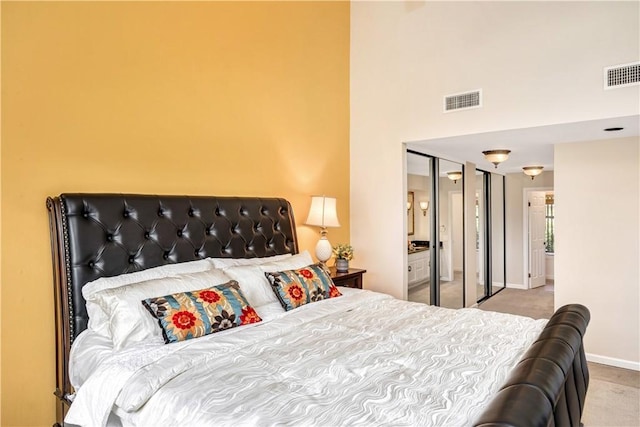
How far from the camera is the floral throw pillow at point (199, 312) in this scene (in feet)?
6.66

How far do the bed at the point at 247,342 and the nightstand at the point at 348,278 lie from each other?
0.56 meters

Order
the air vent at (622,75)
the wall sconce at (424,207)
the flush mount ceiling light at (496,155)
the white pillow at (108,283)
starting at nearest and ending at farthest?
the white pillow at (108,283) < the air vent at (622,75) < the flush mount ceiling light at (496,155) < the wall sconce at (424,207)

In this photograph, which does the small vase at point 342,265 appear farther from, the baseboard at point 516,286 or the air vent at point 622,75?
the baseboard at point 516,286

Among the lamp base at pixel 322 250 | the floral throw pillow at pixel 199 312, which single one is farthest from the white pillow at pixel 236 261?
the lamp base at pixel 322 250

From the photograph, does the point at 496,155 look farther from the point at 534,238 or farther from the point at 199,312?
the point at 199,312

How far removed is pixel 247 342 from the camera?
2027mm

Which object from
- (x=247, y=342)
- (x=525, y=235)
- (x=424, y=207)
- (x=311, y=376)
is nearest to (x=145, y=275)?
(x=247, y=342)

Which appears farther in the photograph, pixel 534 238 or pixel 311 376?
pixel 534 238

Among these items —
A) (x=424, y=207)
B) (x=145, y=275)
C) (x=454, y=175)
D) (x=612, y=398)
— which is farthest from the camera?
(x=454, y=175)

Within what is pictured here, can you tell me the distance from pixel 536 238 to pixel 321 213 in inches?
207

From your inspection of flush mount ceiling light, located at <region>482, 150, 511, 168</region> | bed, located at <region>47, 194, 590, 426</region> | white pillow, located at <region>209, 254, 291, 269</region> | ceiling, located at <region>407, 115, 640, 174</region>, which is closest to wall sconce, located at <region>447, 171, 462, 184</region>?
ceiling, located at <region>407, 115, 640, 174</region>

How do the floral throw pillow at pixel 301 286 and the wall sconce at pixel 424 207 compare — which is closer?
the floral throw pillow at pixel 301 286

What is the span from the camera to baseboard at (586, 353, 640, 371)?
3.82 meters

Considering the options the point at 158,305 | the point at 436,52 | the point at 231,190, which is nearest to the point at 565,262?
the point at 436,52
